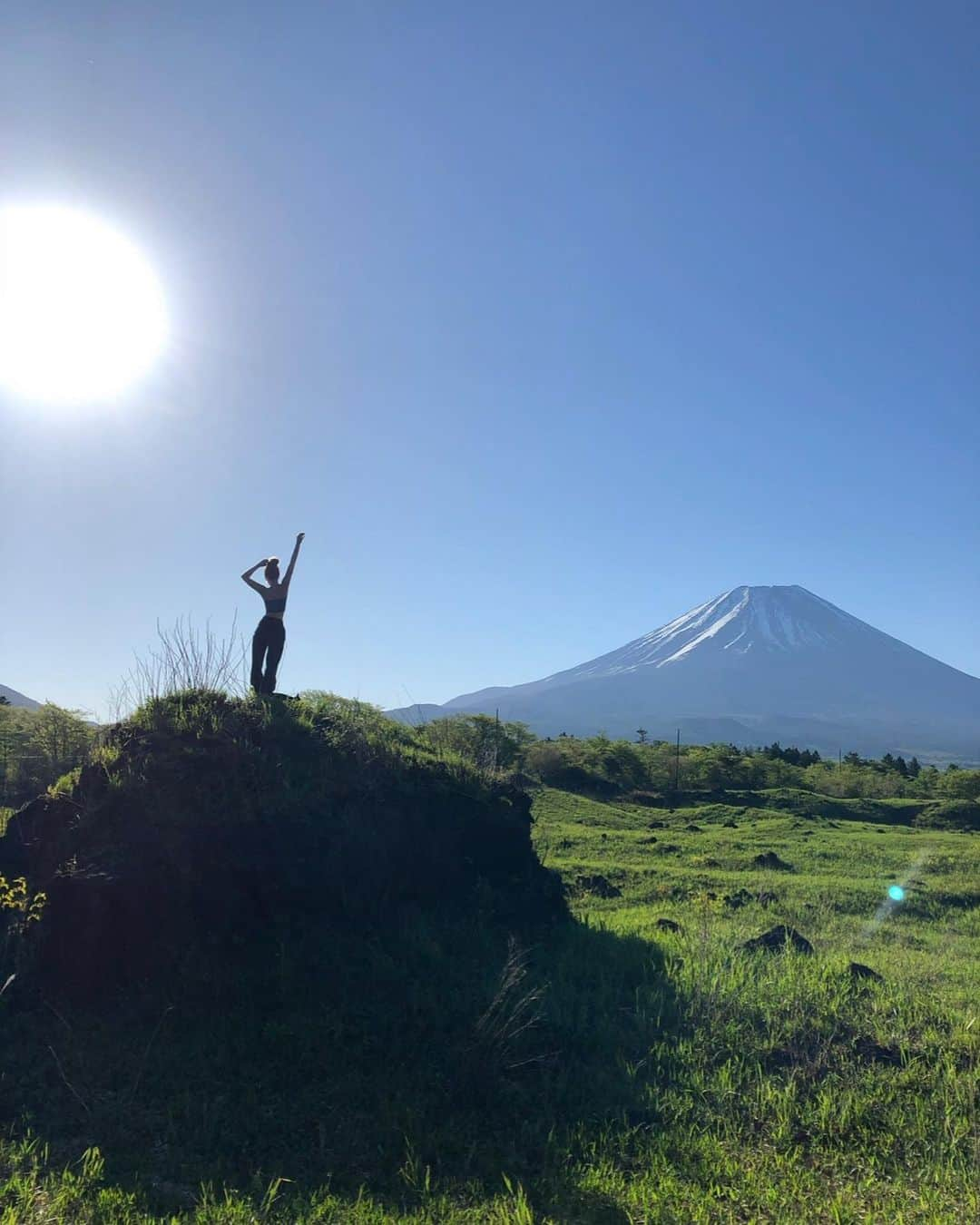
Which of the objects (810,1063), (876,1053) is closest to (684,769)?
(876,1053)

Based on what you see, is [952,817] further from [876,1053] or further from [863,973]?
[876,1053]

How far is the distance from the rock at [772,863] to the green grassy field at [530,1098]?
6.98 metres

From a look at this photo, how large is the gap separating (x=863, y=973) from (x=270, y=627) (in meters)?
6.70

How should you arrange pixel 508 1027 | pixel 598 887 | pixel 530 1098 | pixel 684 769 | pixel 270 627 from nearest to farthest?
pixel 530 1098, pixel 508 1027, pixel 270 627, pixel 598 887, pixel 684 769

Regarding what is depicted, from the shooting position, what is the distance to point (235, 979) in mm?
6039

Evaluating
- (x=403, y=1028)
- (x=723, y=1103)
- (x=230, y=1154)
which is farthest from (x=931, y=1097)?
(x=230, y=1154)

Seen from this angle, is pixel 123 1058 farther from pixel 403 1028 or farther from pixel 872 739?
pixel 872 739

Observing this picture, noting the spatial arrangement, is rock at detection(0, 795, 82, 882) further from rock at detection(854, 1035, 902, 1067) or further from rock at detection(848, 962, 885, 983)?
rock at detection(848, 962, 885, 983)

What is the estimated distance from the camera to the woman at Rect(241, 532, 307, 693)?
9461 millimetres

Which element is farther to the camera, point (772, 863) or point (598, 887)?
point (772, 863)

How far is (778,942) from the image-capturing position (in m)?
8.21

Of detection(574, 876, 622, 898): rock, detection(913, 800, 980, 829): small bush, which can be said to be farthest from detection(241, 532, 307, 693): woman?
detection(913, 800, 980, 829): small bush

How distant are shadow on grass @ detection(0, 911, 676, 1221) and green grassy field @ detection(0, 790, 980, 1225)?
0.02m

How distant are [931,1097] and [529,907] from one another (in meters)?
3.78
